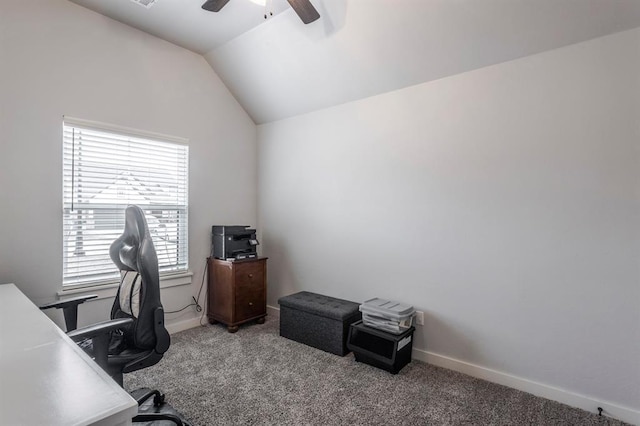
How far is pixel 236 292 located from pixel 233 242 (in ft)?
1.72

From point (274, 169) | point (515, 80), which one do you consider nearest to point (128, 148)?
point (274, 169)

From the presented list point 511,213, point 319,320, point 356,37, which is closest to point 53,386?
point 319,320

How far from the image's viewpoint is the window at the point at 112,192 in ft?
8.68

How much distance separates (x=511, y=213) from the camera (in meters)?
2.31

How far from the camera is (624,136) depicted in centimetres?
194

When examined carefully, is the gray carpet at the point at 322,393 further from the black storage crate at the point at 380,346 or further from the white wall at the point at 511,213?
the white wall at the point at 511,213

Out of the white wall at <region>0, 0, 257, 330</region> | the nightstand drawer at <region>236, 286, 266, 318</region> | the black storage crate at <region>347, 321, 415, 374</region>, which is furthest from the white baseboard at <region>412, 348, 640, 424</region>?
the white wall at <region>0, 0, 257, 330</region>

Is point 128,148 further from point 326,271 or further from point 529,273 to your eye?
point 529,273

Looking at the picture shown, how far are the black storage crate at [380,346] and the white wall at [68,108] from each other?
1845mm

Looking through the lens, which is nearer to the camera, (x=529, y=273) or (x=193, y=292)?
(x=529, y=273)

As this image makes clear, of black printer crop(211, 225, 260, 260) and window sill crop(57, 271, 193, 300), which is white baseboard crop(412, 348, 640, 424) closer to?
black printer crop(211, 225, 260, 260)

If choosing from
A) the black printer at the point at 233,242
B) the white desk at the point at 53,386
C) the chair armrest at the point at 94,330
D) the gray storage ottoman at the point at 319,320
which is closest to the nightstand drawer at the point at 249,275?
the black printer at the point at 233,242

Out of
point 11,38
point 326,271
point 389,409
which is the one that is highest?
point 11,38

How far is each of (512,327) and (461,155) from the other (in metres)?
1.32
